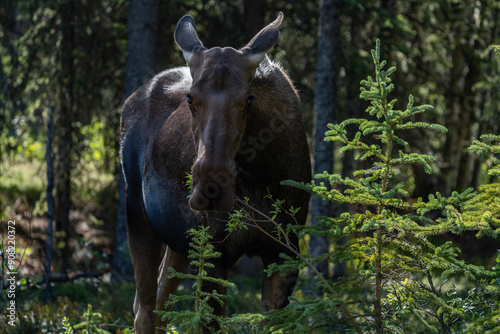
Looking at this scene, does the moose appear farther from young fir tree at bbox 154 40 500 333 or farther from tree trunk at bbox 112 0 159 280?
tree trunk at bbox 112 0 159 280

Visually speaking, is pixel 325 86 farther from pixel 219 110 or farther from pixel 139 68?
pixel 219 110

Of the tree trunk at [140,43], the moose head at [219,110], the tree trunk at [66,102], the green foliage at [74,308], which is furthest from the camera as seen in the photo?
the tree trunk at [66,102]

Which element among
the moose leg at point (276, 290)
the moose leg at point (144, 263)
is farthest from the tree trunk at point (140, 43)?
the moose leg at point (276, 290)

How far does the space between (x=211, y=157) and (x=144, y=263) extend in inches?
110

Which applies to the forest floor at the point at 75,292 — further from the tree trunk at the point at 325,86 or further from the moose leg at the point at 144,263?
the tree trunk at the point at 325,86

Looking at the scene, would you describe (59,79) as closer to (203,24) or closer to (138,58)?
(138,58)

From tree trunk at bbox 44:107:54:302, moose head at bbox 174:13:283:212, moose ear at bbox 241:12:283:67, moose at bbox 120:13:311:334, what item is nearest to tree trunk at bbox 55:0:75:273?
tree trunk at bbox 44:107:54:302

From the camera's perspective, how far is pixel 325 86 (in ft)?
27.3

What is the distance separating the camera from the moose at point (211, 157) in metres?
3.98

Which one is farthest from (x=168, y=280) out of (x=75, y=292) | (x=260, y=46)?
(x=75, y=292)

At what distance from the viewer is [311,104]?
10898 mm

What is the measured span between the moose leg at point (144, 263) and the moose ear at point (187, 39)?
7.00ft

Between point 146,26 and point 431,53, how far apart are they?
674cm

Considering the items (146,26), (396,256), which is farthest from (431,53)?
(396,256)
